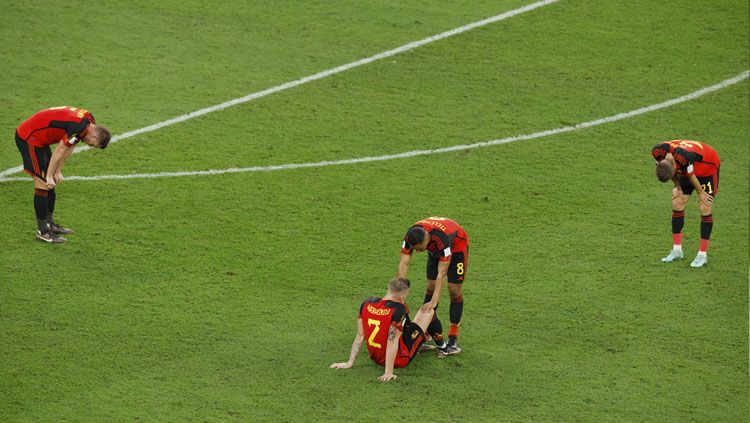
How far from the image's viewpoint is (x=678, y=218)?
15.0 metres

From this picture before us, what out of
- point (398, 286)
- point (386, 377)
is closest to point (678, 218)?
point (398, 286)

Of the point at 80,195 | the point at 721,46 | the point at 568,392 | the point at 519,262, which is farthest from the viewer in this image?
the point at 721,46

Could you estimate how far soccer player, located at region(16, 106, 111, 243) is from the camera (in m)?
14.4

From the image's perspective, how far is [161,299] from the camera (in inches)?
539

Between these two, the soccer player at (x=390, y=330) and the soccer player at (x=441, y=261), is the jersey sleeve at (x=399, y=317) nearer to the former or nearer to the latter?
the soccer player at (x=390, y=330)

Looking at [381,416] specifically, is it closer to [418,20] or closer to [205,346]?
[205,346]

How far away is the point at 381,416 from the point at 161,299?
12.0ft

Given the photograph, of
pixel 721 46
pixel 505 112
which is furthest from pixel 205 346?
pixel 721 46

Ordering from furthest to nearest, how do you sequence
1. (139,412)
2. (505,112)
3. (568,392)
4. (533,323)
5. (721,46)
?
(721,46) → (505,112) → (533,323) → (568,392) → (139,412)

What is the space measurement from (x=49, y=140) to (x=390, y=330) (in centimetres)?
559

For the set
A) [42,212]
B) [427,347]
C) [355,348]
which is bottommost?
[427,347]

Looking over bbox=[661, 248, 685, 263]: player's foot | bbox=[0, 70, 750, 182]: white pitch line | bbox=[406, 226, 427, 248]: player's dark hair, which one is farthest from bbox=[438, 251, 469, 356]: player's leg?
bbox=[0, 70, 750, 182]: white pitch line

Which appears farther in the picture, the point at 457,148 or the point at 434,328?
the point at 457,148

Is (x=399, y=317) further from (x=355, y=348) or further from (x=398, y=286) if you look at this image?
(x=355, y=348)
